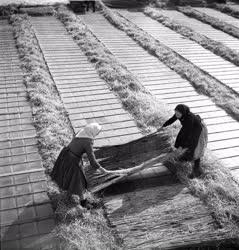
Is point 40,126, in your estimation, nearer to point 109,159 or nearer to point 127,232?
point 109,159

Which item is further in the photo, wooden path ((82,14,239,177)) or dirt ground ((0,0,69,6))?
dirt ground ((0,0,69,6))

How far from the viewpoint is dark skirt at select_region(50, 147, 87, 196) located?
193 inches

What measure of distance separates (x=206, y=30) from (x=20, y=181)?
1089cm

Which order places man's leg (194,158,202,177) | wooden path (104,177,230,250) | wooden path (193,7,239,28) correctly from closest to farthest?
wooden path (104,177,230,250), man's leg (194,158,202,177), wooden path (193,7,239,28)

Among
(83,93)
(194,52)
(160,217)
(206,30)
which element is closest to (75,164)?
(160,217)

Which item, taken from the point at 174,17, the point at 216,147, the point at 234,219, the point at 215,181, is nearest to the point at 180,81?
the point at 216,147

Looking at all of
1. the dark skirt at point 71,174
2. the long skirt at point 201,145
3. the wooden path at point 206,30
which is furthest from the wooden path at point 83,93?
the wooden path at point 206,30

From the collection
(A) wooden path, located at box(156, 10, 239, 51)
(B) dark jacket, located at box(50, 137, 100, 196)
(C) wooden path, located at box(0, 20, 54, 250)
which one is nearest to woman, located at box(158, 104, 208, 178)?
(B) dark jacket, located at box(50, 137, 100, 196)

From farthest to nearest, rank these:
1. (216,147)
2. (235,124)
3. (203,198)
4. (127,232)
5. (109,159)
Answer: (235,124) → (216,147) → (109,159) → (203,198) → (127,232)

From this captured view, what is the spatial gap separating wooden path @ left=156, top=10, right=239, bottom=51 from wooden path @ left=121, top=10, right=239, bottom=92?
3.51 ft

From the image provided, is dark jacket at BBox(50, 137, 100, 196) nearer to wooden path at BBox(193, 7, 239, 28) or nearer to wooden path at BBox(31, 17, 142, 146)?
wooden path at BBox(31, 17, 142, 146)

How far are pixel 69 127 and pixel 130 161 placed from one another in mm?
1730

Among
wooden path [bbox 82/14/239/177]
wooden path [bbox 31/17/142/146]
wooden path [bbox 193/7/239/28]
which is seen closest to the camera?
→ wooden path [bbox 82/14/239/177]

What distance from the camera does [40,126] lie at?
703cm
